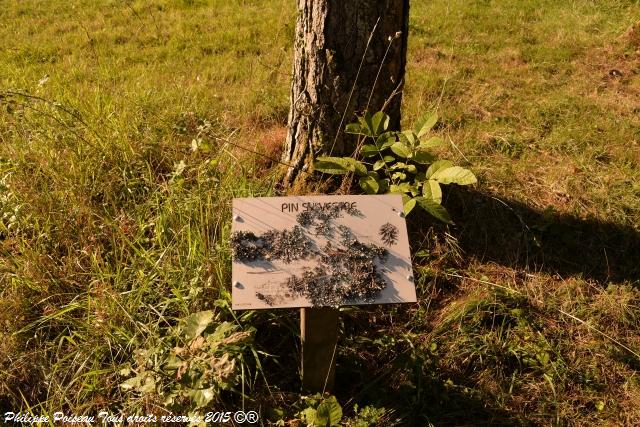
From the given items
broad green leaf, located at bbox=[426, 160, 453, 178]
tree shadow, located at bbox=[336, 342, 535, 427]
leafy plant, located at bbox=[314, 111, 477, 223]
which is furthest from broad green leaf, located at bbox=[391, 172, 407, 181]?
tree shadow, located at bbox=[336, 342, 535, 427]

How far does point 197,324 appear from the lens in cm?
167

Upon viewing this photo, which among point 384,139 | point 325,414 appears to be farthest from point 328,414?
point 384,139

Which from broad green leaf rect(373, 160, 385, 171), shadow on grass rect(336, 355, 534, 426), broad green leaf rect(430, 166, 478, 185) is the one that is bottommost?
shadow on grass rect(336, 355, 534, 426)

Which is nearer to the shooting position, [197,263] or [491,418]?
[491,418]

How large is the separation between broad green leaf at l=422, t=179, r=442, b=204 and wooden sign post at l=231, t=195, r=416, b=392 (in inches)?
14.7

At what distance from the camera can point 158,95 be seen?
3.44m

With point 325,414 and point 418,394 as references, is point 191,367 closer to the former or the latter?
point 325,414

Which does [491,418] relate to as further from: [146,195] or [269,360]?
[146,195]

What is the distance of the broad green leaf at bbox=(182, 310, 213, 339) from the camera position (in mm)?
1649

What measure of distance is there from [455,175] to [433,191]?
115 mm

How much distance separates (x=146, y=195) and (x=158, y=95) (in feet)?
3.73

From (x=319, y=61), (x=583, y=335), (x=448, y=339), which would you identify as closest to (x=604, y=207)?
(x=583, y=335)

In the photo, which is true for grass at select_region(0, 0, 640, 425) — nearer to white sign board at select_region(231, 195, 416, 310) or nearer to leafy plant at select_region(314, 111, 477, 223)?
white sign board at select_region(231, 195, 416, 310)

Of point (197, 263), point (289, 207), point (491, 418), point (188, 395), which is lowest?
point (491, 418)
